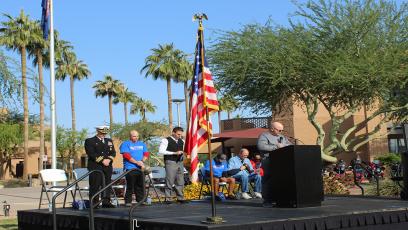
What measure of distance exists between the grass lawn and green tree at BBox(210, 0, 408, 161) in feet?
39.6

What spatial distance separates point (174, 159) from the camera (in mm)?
12211

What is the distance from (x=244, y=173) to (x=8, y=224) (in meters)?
5.50

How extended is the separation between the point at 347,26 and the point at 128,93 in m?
59.0

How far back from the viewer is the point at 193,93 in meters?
8.60

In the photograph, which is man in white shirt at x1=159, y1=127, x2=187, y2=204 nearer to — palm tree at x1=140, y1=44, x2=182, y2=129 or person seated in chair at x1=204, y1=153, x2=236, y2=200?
person seated in chair at x1=204, y1=153, x2=236, y2=200

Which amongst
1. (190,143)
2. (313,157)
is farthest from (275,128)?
(190,143)

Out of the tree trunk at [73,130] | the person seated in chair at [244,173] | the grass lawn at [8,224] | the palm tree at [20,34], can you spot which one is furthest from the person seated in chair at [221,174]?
the tree trunk at [73,130]

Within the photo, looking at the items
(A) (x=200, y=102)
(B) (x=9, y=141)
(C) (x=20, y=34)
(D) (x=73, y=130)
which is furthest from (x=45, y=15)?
(D) (x=73, y=130)

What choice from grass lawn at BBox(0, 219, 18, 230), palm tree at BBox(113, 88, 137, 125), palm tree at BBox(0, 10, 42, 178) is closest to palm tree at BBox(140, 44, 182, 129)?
palm tree at BBox(0, 10, 42, 178)

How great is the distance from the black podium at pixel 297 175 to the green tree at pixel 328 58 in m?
12.8

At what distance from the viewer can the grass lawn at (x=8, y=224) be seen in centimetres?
1297

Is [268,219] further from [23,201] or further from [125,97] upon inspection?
[125,97]

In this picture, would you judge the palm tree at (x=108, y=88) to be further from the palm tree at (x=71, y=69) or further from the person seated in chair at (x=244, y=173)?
the person seated in chair at (x=244, y=173)

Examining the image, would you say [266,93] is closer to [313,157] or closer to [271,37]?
[271,37]
